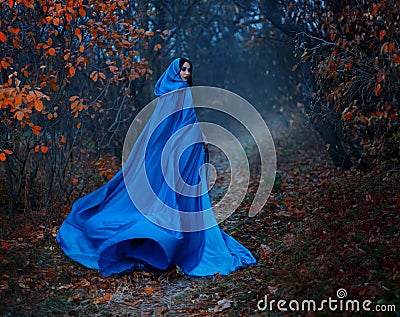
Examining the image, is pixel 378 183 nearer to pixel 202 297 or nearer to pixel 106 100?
pixel 202 297

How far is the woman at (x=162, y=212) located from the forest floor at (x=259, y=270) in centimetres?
20

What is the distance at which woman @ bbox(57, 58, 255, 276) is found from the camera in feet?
19.4

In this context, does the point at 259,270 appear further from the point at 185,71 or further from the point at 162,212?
the point at 185,71

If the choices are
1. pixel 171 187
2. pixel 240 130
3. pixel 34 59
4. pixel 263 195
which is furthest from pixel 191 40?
pixel 171 187

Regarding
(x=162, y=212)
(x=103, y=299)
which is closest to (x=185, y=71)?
(x=162, y=212)

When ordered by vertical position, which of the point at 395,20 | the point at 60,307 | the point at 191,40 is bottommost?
the point at 60,307

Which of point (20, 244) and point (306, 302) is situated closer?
point (306, 302)

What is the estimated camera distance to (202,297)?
5250 millimetres

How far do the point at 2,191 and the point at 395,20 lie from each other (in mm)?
5956

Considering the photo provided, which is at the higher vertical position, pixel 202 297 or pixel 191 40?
pixel 191 40

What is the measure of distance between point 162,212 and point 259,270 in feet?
4.13

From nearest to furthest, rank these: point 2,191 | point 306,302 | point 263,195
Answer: point 306,302 < point 2,191 < point 263,195

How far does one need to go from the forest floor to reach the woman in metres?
0.20

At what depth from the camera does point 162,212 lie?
6.05 meters
